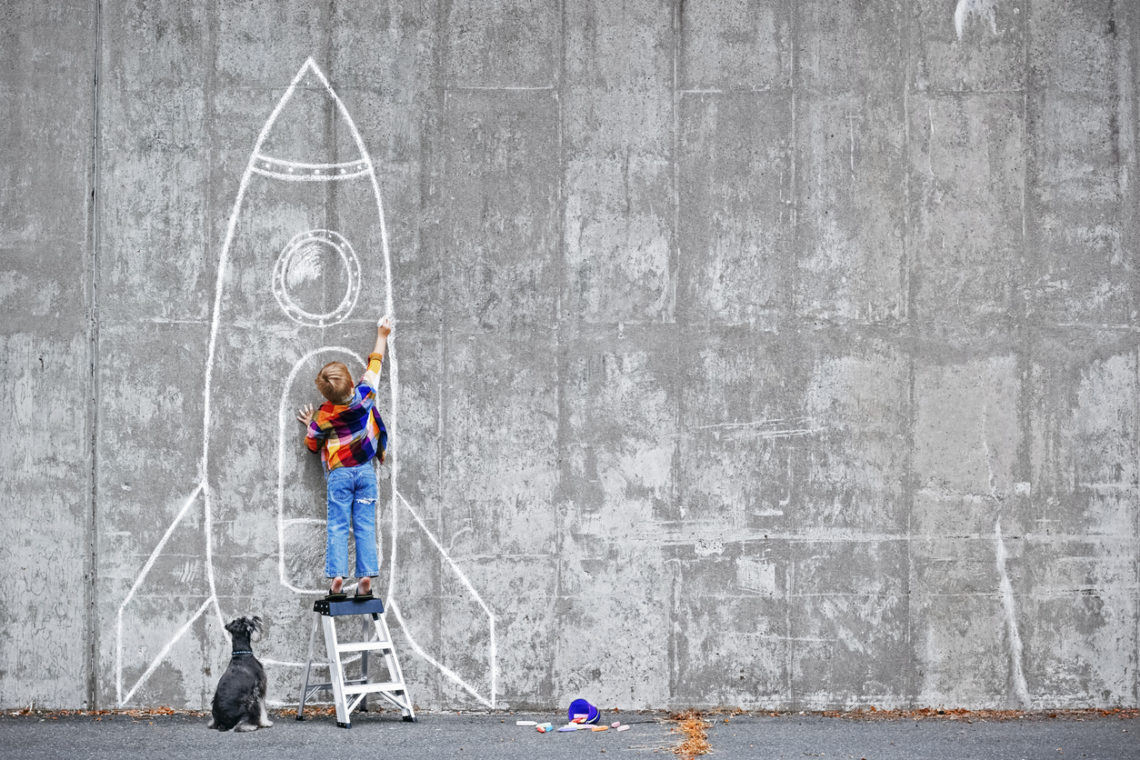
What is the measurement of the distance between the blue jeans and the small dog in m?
0.59

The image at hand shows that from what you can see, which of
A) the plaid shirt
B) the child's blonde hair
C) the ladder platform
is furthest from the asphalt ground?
the child's blonde hair

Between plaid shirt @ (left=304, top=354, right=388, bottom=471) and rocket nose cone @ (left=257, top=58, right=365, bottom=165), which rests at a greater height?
rocket nose cone @ (left=257, top=58, right=365, bottom=165)

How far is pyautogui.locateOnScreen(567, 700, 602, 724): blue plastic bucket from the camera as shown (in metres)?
6.89

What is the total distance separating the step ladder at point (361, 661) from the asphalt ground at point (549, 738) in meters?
0.12

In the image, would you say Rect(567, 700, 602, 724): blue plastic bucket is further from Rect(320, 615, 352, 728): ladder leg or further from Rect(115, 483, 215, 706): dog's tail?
Rect(115, 483, 215, 706): dog's tail

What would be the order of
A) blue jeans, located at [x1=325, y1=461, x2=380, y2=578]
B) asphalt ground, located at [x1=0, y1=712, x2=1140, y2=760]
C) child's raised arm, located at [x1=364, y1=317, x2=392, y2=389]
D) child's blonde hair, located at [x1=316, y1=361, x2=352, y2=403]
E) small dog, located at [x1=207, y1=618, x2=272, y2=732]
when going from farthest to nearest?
child's raised arm, located at [x1=364, y1=317, x2=392, y2=389] < blue jeans, located at [x1=325, y1=461, x2=380, y2=578] < child's blonde hair, located at [x1=316, y1=361, x2=352, y2=403] < small dog, located at [x1=207, y1=618, x2=272, y2=732] < asphalt ground, located at [x1=0, y1=712, x2=1140, y2=760]

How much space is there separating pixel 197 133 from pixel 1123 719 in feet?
21.8

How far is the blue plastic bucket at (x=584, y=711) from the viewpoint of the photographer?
6.89 metres

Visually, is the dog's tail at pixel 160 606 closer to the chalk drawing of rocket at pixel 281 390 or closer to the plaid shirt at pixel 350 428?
the chalk drawing of rocket at pixel 281 390

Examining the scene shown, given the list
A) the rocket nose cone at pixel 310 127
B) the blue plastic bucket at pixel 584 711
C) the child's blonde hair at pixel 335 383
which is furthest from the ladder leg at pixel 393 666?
the rocket nose cone at pixel 310 127

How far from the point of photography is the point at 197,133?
723 cm

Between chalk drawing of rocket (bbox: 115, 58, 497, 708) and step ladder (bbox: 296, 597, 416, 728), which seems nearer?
step ladder (bbox: 296, 597, 416, 728)

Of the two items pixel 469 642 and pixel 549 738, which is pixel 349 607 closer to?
pixel 469 642

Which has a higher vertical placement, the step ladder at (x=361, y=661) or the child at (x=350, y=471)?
the child at (x=350, y=471)
